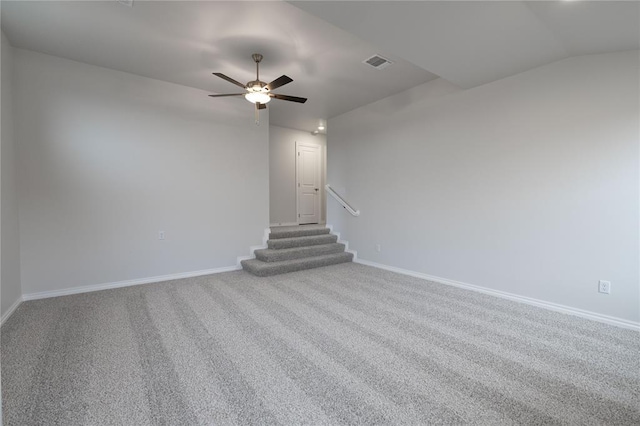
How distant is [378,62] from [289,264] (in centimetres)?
311

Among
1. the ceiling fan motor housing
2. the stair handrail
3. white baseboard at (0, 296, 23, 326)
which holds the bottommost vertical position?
white baseboard at (0, 296, 23, 326)

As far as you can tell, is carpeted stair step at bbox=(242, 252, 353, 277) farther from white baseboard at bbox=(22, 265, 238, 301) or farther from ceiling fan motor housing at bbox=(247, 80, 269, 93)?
ceiling fan motor housing at bbox=(247, 80, 269, 93)

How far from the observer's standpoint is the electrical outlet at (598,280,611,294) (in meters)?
2.79

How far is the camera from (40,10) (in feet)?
8.44

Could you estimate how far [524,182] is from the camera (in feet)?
10.8

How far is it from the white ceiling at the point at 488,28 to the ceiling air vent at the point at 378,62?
53 cm

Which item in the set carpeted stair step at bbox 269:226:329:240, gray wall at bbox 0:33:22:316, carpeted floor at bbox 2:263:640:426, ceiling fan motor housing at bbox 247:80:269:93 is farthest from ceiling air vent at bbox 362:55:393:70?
gray wall at bbox 0:33:22:316

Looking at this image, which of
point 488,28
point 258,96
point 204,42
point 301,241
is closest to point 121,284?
point 301,241

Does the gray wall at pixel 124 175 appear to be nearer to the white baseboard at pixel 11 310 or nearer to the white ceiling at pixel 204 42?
the white baseboard at pixel 11 310

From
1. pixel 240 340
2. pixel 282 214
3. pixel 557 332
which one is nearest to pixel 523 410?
pixel 557 332

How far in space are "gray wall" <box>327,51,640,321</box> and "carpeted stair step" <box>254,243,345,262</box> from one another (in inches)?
38.9

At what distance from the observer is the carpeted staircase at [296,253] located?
4.51 meters

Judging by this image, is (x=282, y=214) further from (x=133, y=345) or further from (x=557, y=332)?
(x=557, y=332)

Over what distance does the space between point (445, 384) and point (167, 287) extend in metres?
A: 3.44
